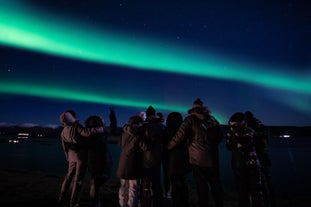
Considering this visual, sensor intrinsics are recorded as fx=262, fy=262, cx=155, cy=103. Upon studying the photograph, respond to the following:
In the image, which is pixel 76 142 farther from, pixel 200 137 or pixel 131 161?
pixel 200 137

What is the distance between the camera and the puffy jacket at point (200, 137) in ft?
15.8

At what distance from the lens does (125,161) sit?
523cm

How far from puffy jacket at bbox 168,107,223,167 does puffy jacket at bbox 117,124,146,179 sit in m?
0.67

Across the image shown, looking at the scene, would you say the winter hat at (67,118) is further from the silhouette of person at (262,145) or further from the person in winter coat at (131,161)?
the silhouette of person at (262,145)

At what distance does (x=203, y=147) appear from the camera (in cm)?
484

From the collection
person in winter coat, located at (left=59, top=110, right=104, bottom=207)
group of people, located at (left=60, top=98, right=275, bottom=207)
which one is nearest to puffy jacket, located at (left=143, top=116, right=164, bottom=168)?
group of people, located at (left=60, top=98, right=275, bottom=207)

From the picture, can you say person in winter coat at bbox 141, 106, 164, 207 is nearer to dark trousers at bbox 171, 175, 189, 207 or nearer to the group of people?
the group of people

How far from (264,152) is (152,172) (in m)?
2.57

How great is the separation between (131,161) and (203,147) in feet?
4.75

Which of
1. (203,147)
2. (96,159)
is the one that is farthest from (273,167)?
(96,159)

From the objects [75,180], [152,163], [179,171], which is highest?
[152,163]

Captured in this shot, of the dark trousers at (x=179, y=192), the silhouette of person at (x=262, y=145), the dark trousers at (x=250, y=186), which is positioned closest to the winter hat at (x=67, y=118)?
the dark trousers at (x=179, y=192)

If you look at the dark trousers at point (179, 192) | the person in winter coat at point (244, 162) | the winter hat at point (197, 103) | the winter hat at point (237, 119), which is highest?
the winter hat at point (197, 103)

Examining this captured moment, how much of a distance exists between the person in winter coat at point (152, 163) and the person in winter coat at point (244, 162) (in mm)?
1467
